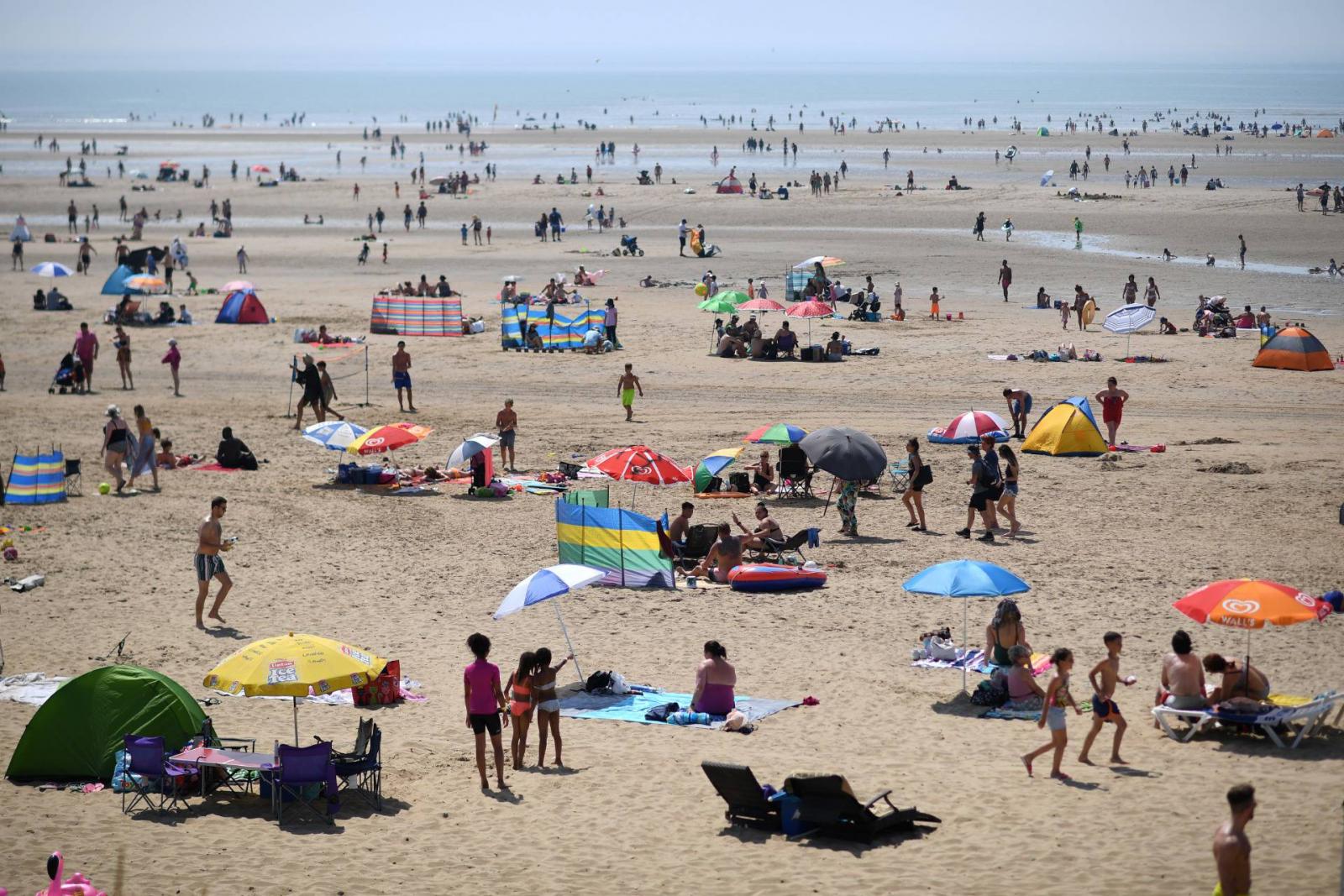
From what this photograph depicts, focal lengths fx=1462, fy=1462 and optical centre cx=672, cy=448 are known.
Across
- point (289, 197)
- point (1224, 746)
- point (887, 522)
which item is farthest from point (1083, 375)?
point (289, 197)

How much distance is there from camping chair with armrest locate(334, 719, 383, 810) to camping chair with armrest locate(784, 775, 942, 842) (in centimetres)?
302

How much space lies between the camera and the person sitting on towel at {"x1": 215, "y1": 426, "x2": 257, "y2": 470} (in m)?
21.7

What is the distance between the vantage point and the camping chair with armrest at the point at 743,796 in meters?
9.61

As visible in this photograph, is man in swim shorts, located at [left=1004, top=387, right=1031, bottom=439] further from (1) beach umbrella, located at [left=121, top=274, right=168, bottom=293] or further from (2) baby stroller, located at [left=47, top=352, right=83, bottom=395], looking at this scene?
(1) beach umbrella, located at [left=121, top=274, right=168, bottom=293]

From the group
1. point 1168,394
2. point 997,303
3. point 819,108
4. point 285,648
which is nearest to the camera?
point 285,648

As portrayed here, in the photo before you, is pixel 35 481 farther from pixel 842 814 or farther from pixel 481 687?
pixel 842 814

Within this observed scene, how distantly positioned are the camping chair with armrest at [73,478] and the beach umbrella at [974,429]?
41.0 feet

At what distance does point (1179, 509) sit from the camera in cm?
1827

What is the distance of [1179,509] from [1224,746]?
790 centimetres

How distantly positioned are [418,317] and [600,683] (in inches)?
847

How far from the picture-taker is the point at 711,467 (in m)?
19.5

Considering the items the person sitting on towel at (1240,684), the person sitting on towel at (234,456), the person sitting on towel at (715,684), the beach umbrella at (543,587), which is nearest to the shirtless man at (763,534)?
the beach umbrella at (543,587)

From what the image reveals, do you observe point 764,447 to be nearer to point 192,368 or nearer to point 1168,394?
point 1168,394

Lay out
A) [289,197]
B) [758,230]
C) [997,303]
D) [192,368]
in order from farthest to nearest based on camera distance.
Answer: [289,197] < [758,230] < [997,303] < [192,368]
